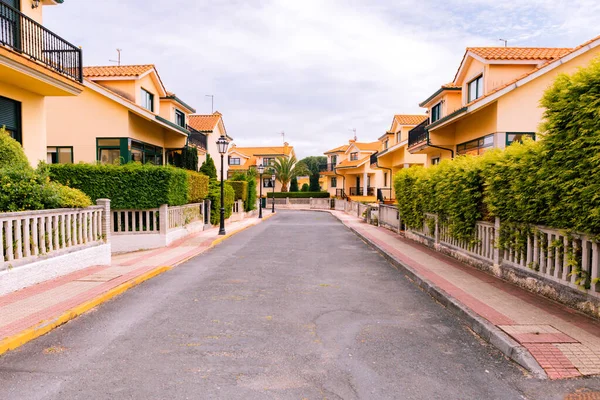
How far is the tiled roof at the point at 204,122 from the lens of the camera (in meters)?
34.2

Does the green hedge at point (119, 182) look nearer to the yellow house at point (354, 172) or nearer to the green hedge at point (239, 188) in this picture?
the green hedge at point (239, 188)

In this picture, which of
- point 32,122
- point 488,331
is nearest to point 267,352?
point 488,331

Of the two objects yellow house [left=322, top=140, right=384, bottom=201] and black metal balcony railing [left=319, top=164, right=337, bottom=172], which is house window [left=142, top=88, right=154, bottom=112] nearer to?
yellow house [left=322, top=140, right=384, bottom=201]

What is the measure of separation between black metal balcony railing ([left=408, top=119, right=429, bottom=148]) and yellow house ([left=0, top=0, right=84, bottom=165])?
56.3ft

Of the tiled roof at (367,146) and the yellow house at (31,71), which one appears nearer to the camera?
the yellow house at (31,71)

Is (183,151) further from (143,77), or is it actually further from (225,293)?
(225,293)

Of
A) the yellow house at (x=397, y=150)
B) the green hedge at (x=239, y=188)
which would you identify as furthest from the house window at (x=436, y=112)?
the green hedge at (x=239, y=188)

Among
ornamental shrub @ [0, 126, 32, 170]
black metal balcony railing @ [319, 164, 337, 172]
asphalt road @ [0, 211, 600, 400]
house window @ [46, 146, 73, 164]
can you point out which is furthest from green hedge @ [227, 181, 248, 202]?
black metal balcony railing @ [319, 164, 337, 172]

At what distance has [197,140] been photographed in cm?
2891

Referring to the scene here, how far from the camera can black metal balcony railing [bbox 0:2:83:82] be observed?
33.1 feet

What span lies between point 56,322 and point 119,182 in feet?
Answer: 26.2

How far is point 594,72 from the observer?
5164mm

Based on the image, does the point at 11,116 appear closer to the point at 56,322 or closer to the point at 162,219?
the point at 162,219

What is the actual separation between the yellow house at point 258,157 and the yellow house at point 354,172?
9.06 metres
